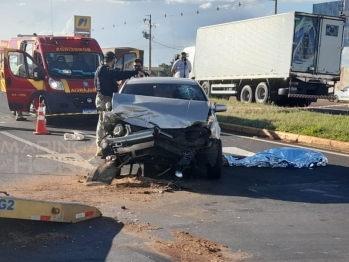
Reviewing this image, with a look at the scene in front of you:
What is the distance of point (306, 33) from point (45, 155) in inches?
588

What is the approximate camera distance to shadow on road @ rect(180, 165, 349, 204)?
8016 millimetres

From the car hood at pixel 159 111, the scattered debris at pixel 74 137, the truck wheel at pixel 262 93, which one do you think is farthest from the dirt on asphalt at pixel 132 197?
the truck wheel at pixel 262 93

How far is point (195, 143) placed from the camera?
8.30 m

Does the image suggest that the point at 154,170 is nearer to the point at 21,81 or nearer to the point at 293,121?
→ the point at 293,121

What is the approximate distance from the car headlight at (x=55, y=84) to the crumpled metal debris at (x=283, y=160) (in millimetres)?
6466

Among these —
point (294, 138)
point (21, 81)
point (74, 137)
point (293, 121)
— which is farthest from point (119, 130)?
point (21, 81)

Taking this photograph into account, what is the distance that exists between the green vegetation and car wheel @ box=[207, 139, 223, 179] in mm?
5005

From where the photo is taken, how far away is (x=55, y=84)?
15.4m

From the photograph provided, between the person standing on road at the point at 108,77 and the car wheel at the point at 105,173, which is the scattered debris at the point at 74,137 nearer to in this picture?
the person standing on road at the point at 108,77

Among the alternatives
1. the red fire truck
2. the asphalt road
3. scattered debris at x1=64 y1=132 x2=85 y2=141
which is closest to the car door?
the red fire truck

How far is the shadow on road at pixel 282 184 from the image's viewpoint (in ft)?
26.3

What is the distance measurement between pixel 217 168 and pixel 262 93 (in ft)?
54.3

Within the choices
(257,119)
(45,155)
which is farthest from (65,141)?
(257,119)

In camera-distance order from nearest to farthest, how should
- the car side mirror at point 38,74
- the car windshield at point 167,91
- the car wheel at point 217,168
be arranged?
the car wheel at point 217,168 < the car windshield at point 167,91 < the car side mirror at point 38,74
